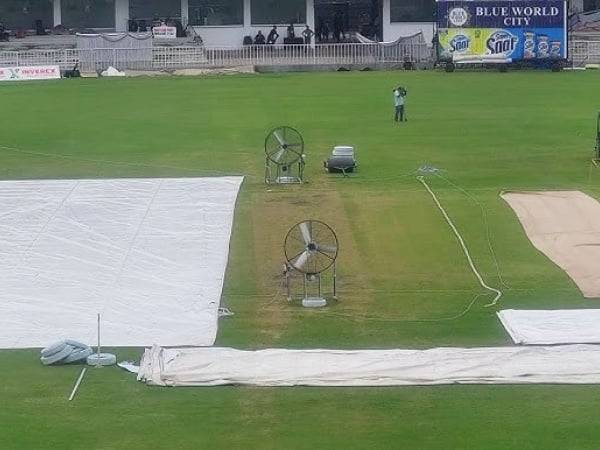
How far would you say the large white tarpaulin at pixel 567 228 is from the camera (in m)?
25.2

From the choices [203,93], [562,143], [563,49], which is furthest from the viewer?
[563,49]

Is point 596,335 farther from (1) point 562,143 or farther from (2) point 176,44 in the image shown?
(2) point 176,44

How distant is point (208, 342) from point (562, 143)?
22.6 m

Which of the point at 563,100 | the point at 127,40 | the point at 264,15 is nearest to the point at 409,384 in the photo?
the point at 563,100

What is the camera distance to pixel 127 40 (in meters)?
71.6

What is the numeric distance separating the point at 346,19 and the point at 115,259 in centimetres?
6218

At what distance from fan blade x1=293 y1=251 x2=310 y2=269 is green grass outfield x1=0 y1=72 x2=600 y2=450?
2.45 feet

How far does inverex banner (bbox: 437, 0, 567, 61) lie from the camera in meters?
67.1

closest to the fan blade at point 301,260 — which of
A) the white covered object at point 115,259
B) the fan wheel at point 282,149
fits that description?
the white covered object at point 115,259

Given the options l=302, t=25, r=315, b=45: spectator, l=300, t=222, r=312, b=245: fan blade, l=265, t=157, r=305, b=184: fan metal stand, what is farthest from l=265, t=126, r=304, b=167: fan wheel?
l=302, t=25, r=315, b=45: spectator

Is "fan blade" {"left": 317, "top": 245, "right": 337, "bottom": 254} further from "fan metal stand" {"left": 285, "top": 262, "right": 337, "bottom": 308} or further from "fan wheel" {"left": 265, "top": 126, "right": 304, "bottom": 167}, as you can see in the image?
"fan wheel" {"left": 265, "top": 126, "right": 304, "bottom": 167}

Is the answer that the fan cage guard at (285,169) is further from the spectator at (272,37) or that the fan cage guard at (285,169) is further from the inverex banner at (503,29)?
the spectator at (272,37)

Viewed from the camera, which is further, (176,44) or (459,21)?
(176,44)

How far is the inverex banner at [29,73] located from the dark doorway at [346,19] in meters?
22.4
